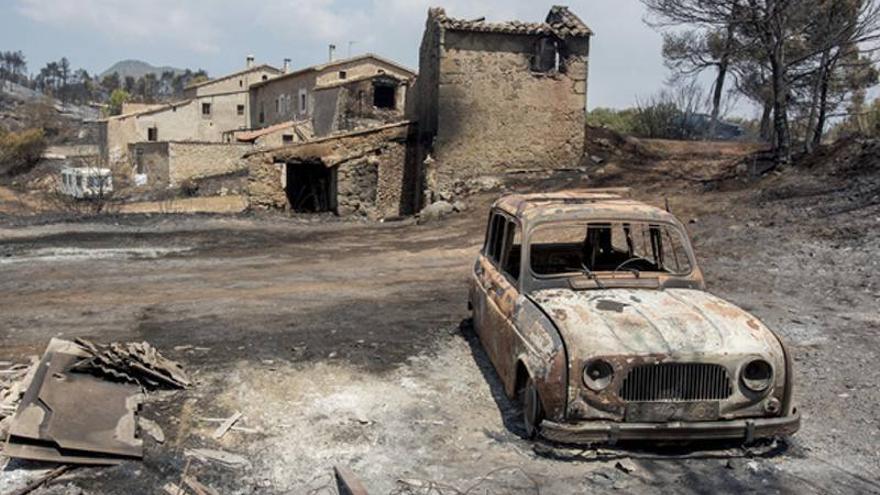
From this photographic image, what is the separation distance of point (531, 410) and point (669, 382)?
98 cm

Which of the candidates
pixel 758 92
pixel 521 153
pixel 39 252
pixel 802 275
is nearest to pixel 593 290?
pixel 802 275

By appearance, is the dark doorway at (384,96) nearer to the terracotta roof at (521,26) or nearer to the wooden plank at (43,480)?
the terracotta roof at (521,26)

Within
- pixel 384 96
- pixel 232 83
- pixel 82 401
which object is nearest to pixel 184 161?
pixel 384 96

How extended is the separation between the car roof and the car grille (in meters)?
1.89

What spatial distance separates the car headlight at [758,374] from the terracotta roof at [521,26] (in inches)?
707

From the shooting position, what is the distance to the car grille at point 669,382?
475cm

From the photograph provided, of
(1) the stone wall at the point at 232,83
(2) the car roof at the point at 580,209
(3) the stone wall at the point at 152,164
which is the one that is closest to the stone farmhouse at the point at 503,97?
(2) the car roof at the point at 580,209

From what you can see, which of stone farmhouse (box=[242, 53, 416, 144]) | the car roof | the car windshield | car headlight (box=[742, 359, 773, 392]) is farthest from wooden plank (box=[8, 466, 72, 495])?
stone farmhouse (box=[242, 53, 416, 144])

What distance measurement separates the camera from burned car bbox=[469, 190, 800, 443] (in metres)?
4.75

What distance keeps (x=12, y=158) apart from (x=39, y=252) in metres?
45.4

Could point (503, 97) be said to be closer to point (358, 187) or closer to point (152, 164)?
point (358, 187)

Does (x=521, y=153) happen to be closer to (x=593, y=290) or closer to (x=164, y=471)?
(x=593, y=290)

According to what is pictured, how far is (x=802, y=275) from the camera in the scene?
1033cm

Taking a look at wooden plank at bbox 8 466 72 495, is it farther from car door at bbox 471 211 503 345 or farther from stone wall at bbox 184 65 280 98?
stone wall at bbox 184 65 280 98
